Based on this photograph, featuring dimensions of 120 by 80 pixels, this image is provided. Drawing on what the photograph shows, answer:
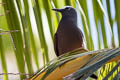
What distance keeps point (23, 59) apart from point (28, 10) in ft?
0.62

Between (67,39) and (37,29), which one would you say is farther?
(67,39)

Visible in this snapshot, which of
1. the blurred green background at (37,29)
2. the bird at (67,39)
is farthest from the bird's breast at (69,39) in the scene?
the blurred green background at (37,29)

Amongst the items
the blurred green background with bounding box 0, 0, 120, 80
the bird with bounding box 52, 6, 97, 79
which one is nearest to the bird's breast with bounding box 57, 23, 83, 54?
the bird with bounding box 52, 6, 97, 79

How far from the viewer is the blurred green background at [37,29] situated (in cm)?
91

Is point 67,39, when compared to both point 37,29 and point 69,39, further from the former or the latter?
point 37,29

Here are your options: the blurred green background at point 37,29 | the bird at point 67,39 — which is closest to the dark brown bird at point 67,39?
the bird at point 67,39

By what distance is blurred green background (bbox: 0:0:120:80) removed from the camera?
0.91 metres

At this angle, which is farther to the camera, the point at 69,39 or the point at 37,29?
the point at 69,39

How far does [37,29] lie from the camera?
965mm

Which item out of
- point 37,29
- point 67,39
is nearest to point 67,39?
point 67,39

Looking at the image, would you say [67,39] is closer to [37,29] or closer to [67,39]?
[67,39]

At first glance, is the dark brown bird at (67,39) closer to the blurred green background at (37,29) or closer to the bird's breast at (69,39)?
the bird's breast at (69,39)

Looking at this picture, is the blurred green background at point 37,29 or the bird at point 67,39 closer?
the blurred green background at point 37,29

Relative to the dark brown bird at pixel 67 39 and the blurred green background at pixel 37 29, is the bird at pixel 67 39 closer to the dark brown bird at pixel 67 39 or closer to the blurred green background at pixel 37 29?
the dark brown bird at pixel 67 39
